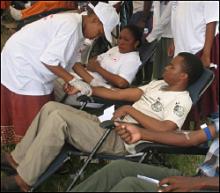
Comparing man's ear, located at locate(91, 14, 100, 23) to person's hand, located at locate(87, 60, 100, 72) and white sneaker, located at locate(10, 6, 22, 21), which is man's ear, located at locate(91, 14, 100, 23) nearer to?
person's hand, located at locate(87, 60, 100, 72)

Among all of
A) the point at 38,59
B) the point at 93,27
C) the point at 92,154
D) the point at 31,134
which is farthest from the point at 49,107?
the point at 93,27

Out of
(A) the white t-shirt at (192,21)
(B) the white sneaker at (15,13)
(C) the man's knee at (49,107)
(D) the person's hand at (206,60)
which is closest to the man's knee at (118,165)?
(C) the man's knee at (49,107)

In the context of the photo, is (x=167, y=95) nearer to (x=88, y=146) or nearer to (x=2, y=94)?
(x=88, y=146)

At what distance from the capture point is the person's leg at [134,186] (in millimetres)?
2274

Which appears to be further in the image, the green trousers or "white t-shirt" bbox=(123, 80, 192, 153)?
"white t-shirt" bbox=(123, 80, 192, 153)

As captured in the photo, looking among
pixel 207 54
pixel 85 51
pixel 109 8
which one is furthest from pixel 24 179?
pixel 85 51

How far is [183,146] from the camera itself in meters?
2.65

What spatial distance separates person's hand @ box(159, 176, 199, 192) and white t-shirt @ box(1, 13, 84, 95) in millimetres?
1162

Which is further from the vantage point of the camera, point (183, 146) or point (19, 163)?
point (19, 163)

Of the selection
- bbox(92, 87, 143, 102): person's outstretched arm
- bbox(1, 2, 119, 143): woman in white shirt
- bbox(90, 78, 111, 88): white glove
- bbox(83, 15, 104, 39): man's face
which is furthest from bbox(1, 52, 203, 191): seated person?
bbox(90, 78, 111, 88): white glove

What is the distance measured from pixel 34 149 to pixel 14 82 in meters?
0.71

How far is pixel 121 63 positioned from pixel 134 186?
6.29 ft

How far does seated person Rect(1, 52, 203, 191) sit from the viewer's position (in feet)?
9.04

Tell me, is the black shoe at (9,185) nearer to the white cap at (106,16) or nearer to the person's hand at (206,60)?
the white cap at (106,16)
